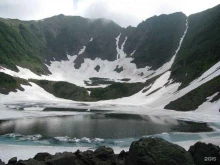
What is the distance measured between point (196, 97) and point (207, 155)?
71781mm

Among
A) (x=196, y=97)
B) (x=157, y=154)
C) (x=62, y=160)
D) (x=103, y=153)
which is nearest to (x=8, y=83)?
(x=196, y=97)

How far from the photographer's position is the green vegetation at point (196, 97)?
3497 inches

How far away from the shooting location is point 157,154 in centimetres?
1808

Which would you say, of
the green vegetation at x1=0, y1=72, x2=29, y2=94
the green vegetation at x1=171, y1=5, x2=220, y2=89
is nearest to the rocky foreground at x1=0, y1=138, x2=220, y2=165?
the green vegetation at x1=171, y1=5, x2=220, y2=89

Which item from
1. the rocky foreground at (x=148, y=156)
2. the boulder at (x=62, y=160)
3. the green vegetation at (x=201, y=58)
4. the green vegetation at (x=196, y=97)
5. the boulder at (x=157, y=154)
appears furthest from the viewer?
the green vegetation at (x=201, y=58)

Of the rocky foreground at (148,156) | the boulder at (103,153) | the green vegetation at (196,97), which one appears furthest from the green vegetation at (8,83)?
the rocky foreground at (148,156)

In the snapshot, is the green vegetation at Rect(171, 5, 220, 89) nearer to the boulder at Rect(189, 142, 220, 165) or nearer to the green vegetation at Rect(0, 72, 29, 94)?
the green vegetation at Rect(0, 72, 29, 94)

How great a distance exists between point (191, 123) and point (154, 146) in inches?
1974

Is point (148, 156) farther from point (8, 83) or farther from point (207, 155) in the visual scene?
point (8, 83)

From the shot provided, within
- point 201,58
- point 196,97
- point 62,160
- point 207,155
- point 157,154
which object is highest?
point 201,58

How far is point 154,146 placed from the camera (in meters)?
18.8

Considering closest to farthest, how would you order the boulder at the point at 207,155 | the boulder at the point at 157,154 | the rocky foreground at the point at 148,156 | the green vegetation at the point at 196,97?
1. the boulder at the point at 157,154
2. the rocky foreground at the point at 148,156
3. the boulder at the point at 207,155
4. the green vegetation at the point at 196,97

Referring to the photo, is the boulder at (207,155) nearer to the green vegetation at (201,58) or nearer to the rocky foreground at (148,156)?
the rocky foreground at (148,156)

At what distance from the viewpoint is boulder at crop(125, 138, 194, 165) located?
17.7m
